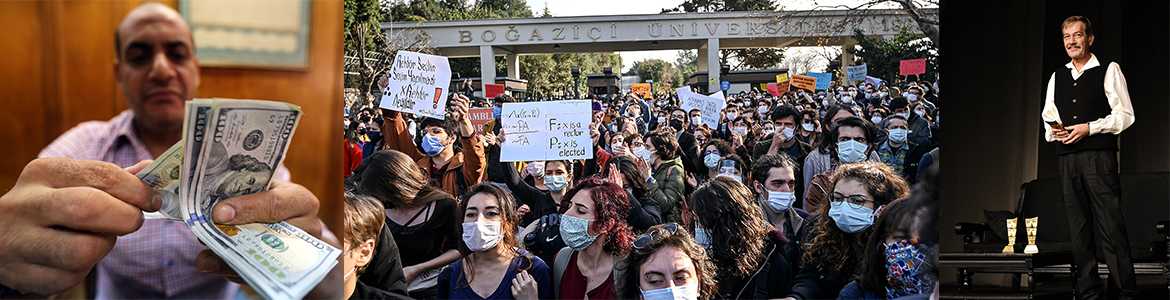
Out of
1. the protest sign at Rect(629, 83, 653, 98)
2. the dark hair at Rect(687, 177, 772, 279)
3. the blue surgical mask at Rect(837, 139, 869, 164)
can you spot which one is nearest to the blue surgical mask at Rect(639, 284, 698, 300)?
the dark hair at Rect(687, 177, 772, 279)

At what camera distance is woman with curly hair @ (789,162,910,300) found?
9.53 feet

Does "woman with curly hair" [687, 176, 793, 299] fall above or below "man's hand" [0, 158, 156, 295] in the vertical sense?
below

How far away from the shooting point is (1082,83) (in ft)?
11.0

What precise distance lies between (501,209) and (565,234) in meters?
0.37

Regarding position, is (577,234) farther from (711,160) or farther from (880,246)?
(711,160)

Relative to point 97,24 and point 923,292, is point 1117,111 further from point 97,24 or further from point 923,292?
point 97,24

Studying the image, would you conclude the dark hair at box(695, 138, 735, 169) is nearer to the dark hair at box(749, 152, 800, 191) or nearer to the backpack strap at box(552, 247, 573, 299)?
→ the dark hair at box(749, 152, 800, 191)

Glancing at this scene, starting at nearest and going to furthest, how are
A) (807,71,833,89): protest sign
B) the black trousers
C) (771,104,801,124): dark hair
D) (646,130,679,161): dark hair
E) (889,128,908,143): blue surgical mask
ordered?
the black trousers
(646,130,679,161): dark hair
(889,128,908,143): blue surgical mask
(771,104,801,124): dark hair
(807,71,833,89): protest sign

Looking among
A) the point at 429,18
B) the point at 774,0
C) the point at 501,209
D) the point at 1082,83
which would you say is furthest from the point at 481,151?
the point at 1082,83

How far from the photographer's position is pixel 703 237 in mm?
3033

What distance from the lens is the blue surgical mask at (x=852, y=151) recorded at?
15.1ft

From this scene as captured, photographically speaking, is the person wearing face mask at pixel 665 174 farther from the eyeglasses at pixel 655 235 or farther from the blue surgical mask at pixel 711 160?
the eyeglasses at pixel 655 235

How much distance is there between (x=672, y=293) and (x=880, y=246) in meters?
0.86

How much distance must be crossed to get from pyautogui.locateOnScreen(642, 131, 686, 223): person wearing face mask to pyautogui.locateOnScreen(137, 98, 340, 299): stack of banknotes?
3007 millimetres
